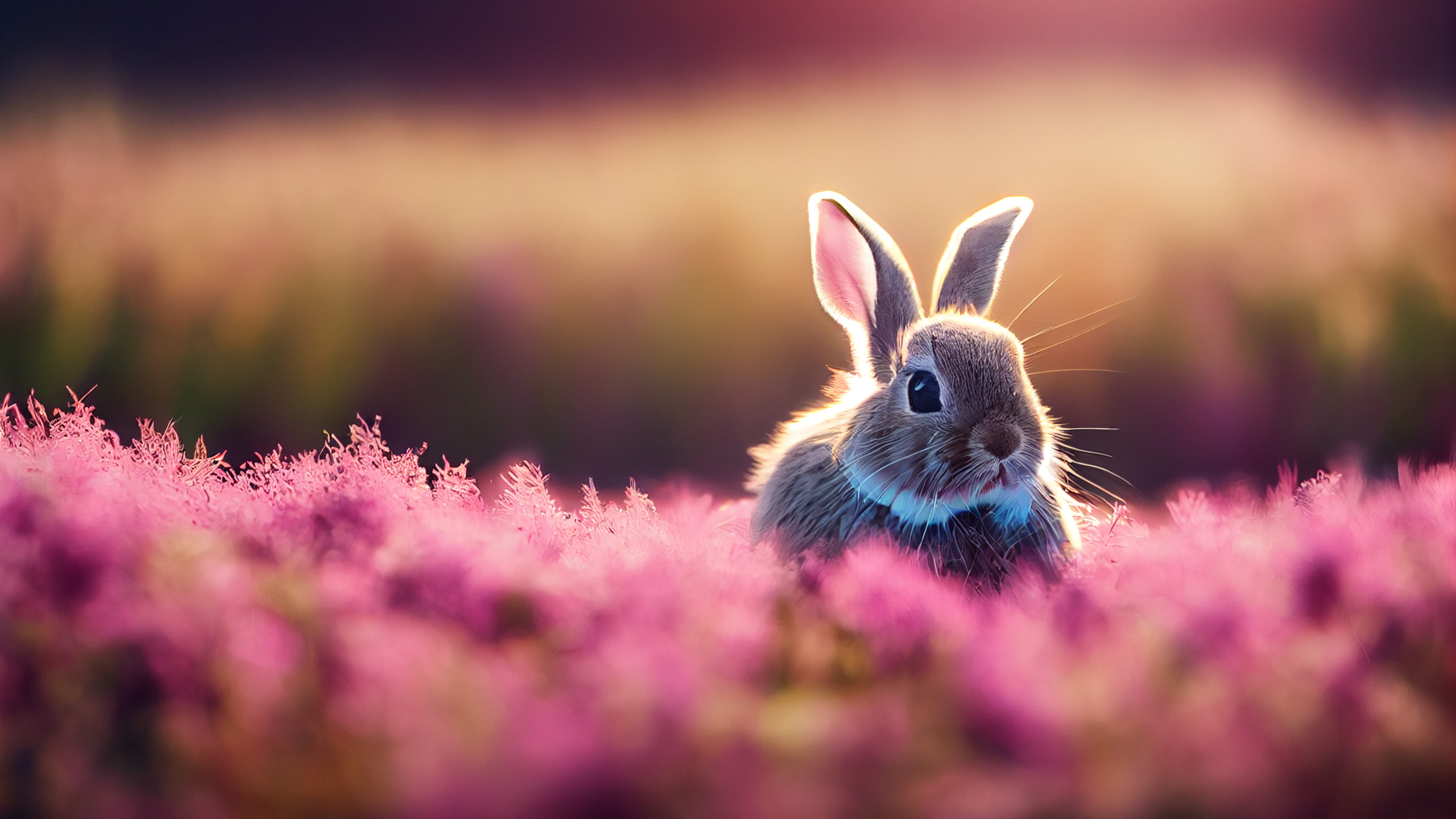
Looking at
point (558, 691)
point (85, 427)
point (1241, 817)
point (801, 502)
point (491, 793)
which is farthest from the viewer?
point (801, 502)

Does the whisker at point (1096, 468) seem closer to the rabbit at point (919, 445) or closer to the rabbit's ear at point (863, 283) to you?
the rabbit at point (919, 445)

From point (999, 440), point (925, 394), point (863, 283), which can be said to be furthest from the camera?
point (863, 283)

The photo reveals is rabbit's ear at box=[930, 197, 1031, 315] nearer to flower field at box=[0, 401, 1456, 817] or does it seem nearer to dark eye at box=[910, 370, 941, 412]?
dark eye at box=[910, 370, 941, 412]

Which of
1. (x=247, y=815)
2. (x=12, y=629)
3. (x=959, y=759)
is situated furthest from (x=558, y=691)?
(x=12, y=629)

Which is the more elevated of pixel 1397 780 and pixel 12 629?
pixel 12 629

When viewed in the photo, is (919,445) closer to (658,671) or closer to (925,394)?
(925,394)

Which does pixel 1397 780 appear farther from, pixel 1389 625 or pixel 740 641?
pixel 740 641

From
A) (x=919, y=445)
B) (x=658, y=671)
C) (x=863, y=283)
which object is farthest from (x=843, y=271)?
(x=658, y=671)

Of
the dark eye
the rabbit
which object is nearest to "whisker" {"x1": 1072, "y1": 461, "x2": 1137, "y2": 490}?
the rabbit

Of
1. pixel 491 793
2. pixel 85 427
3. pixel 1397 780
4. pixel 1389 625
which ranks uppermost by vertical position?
pixel 85 427
